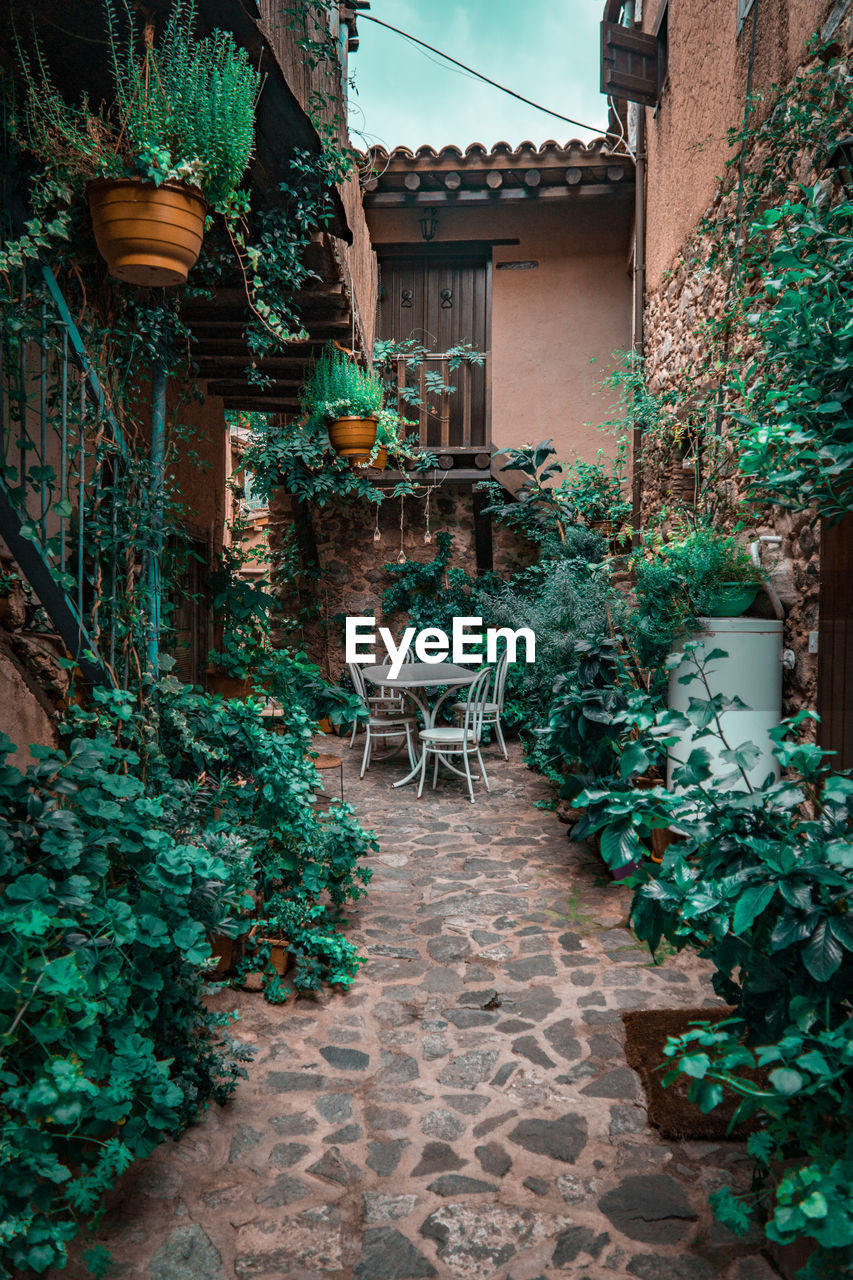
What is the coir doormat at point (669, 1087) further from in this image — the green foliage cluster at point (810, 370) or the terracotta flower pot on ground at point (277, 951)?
the green foliage cluster at point (810, 370)

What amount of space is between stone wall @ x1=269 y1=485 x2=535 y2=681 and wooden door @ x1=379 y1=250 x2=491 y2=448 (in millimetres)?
872

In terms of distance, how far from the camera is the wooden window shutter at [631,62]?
6613mm

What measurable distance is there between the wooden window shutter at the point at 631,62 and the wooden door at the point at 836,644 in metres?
4.99

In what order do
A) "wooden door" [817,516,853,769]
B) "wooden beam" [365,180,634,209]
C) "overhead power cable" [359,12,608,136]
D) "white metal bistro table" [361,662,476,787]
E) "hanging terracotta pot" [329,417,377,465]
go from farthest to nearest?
1. "wooden beam" [365,180,634,209]
2. "white metal bistro table" [361,662,476,787]
3. "overhead power cable" [359,12,608,136]
4. "hanging terracotta pot" [329,417,377,465]
5. "wooden door" [817,516,853,769]

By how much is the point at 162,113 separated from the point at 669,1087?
132 inches

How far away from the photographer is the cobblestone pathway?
2027 millimetres

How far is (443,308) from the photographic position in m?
9.06

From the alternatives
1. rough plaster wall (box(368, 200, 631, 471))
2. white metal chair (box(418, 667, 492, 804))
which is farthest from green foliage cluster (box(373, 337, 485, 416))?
white metal chair (box(418, 667, 492, 804))

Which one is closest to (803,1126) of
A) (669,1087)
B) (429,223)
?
(669,1087)

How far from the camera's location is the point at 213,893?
2.40 m

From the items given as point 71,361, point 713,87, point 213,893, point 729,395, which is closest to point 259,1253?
point 213,893

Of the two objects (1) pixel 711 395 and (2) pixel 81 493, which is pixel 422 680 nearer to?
(1) pixel 711 395

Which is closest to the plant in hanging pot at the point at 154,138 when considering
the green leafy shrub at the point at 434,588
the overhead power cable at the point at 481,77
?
the overhead power cable at the point at 481,77

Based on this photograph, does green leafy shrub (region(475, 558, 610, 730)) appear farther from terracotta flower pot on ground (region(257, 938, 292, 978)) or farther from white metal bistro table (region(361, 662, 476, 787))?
terracotta flower pot on ground (region(257, 938, 292, 978))
